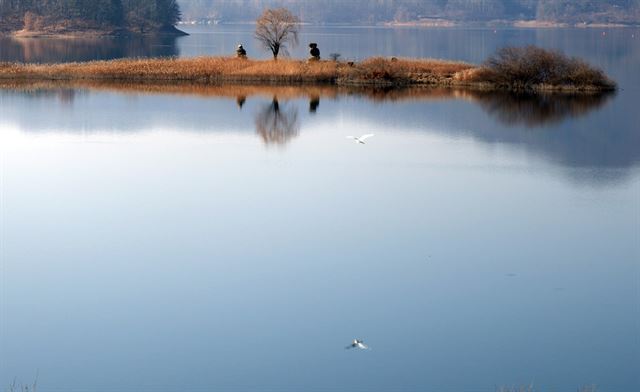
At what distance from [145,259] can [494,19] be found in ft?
416

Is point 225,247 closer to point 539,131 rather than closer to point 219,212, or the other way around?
point 219,212

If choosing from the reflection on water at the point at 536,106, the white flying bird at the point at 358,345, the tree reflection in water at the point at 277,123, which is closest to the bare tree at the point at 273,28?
the tree reflection in water at the point at 277,123

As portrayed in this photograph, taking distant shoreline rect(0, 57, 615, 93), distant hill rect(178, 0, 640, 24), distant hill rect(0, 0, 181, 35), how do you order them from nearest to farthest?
distant shoreline rect(0, 57, 615, 93) → distant hill rect(0, 0, 181, 35) → distant hill rect(178, 0, 640, 24)

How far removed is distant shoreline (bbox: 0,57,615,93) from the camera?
92.1 feet

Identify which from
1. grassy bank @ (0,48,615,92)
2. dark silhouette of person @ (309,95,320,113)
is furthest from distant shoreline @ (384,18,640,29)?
dark silhouette of person @ (309,95,320,113)

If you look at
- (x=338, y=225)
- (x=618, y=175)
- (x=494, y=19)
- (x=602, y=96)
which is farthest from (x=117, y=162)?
(x=494, y=19)

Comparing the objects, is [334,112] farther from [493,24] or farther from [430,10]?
[430,10]

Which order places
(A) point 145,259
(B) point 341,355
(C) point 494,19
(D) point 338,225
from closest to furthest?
(B) point 341,355, (A) point 145,259, (D) point 338,225, (C) point 494,19

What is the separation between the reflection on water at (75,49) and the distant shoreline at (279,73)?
11.4 metres

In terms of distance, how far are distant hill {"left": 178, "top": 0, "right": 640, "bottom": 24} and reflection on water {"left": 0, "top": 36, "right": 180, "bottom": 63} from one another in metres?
67.1

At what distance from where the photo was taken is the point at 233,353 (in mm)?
8430

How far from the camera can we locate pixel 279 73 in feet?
93.0

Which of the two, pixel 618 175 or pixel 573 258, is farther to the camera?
pixel 618 175

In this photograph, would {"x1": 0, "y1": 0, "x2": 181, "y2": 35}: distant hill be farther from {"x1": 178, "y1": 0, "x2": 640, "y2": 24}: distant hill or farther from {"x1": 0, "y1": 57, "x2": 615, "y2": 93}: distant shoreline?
{"x1": 178, "y1": 0, "x2": 640, "y2": 24}: distant hill
